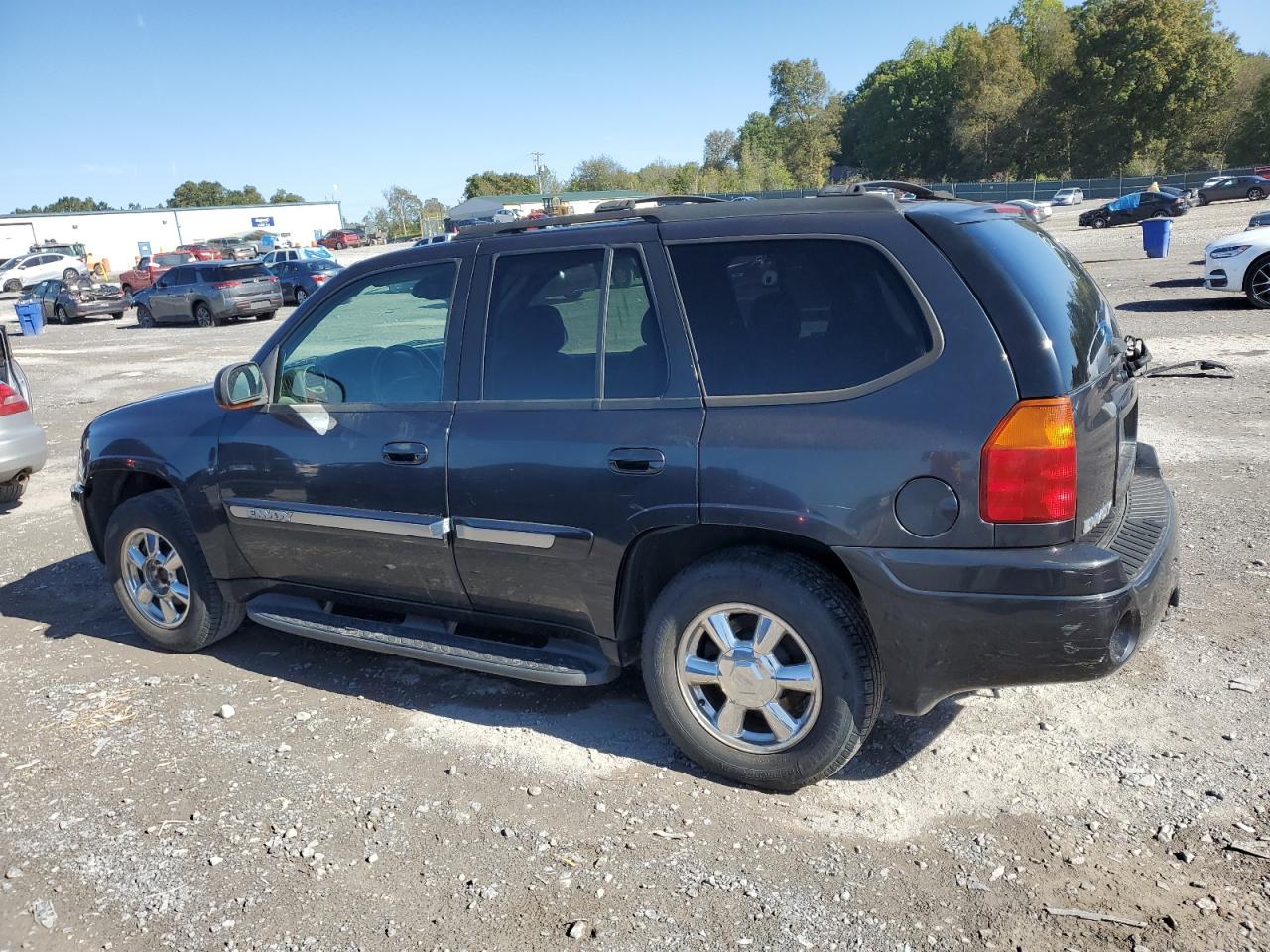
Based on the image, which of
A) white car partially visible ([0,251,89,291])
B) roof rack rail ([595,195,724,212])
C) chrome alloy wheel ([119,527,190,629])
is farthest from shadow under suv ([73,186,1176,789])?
white car partially visible ([0,251,89,291])

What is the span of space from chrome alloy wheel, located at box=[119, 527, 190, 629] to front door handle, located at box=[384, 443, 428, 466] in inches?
59.1

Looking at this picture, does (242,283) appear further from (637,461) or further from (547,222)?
(637,461)

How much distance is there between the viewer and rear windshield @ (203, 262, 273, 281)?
2536 cm

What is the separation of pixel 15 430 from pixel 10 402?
23 centimetres

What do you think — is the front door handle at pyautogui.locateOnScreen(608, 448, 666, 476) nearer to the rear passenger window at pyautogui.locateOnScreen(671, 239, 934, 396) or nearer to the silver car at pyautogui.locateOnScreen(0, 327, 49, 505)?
the rear passenger window at pyautogui.locateOnScreen(671, 239, 934, 396)

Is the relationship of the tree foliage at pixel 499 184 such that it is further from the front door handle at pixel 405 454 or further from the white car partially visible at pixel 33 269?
the front door handle at pixel 405 454

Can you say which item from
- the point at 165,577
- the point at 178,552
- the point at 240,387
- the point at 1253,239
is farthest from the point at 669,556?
the point at 1253,239

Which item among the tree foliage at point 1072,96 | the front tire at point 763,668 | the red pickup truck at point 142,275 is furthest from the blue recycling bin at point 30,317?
the tree foliage at point 1072,96

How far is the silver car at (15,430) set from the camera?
24.6 feet

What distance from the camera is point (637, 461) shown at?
3338 millimetres

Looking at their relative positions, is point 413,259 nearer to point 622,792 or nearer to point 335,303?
point 335,303

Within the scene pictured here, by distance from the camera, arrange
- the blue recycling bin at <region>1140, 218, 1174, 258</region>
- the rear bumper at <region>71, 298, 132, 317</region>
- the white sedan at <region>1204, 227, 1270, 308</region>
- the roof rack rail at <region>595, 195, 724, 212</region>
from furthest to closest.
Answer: the rear bumper at <region>71, 298, 132, 317</region>
the blue recycling bin at <region>1140, 218, 1174, 258</region>
the white sedan at <region>1204, 227, 1270, 308</region>
the roof rack rail at <region>595, 195, 724, 212</region>

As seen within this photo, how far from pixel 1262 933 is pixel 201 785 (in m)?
3.43

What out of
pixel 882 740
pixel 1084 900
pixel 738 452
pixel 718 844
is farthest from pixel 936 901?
pixel 738 452
